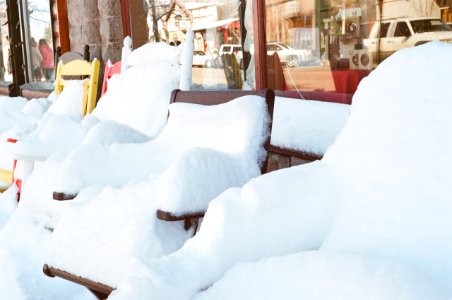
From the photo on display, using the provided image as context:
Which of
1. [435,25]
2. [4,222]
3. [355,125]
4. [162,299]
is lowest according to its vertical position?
[4,222]

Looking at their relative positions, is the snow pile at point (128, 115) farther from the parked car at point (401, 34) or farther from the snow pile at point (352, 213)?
the snow pile at point (352, 213)

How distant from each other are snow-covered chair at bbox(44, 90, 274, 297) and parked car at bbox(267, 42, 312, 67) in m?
1.70

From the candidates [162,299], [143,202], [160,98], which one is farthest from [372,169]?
[160,98]

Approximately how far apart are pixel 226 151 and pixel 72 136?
134 centimetres

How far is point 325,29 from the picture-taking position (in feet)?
12.6

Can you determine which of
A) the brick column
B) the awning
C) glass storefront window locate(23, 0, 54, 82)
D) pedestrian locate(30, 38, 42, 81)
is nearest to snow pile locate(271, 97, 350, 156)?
the awning

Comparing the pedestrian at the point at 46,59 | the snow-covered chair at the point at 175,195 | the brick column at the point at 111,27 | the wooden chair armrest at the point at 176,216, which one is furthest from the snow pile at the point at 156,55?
the pedestrian at the point at 46,59

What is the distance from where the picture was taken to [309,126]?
2.96 m

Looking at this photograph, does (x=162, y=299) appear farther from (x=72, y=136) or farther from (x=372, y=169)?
(x=72, y=136)

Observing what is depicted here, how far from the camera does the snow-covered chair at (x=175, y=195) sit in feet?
6.14

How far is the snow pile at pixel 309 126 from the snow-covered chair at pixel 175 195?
2.05 feet

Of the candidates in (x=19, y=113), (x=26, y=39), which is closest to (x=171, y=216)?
(x=19, y=113)

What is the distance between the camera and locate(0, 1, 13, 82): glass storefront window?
8.44 m

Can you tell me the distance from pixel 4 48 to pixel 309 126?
6831 mm
